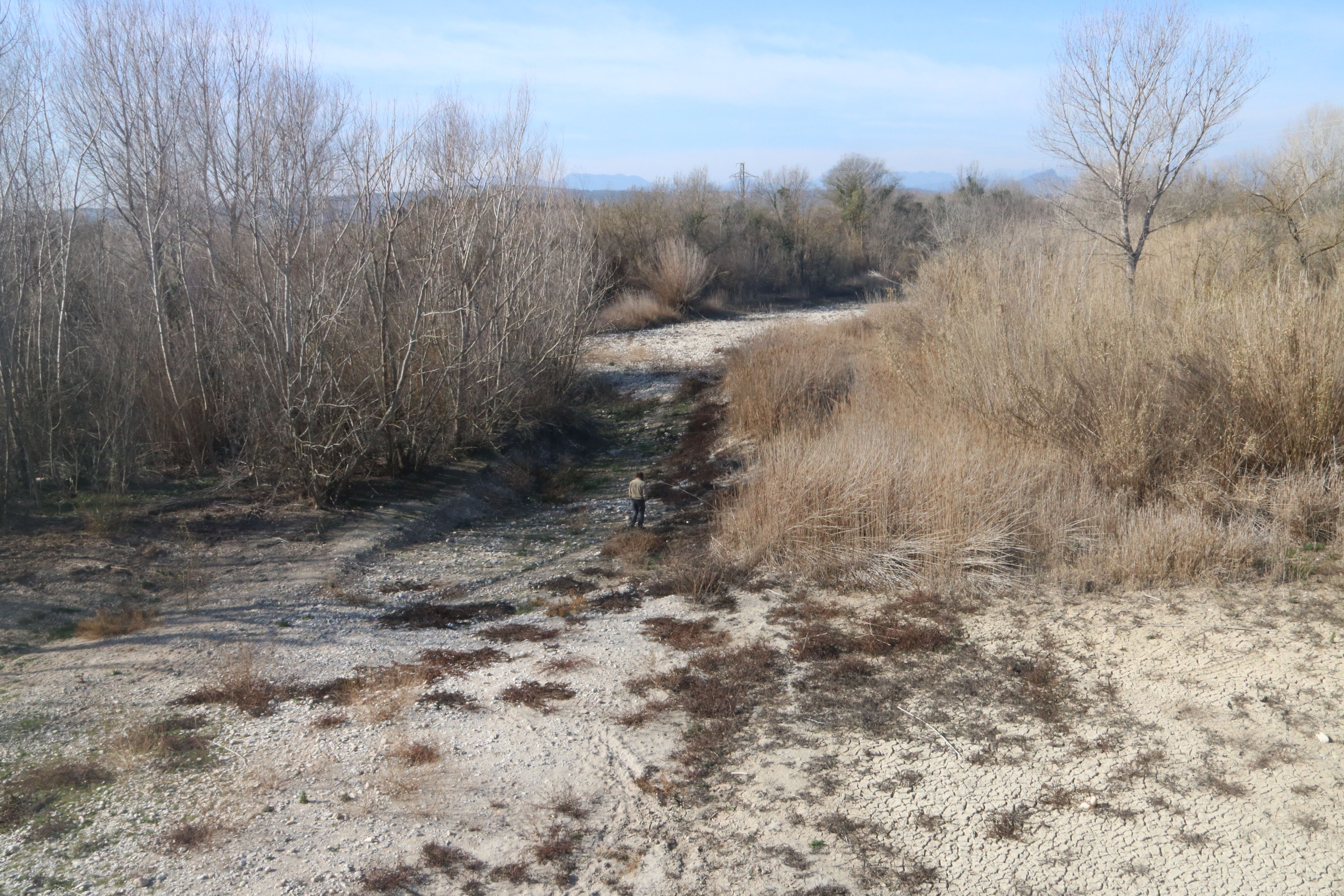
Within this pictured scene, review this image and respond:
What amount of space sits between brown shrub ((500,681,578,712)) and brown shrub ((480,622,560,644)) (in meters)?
0.77

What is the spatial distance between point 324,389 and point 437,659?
4.26 m

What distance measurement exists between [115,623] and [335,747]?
2.66 m

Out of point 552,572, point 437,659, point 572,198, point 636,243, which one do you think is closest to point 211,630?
point 437,659

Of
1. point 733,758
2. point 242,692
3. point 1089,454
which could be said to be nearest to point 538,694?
point 733,758

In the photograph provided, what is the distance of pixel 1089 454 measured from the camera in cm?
823

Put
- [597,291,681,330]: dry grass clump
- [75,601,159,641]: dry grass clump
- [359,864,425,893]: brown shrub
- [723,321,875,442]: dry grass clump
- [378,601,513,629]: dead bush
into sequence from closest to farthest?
[359,864,425,893]: brown shrub, [75,601,159,641]: dry grass clump, [378,601,513,629]: dead bush, [723,321,875,442]: dry grass clump, [597,291,681,330]: dry grass clump

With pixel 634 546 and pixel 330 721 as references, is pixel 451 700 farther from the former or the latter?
pixel 634 546

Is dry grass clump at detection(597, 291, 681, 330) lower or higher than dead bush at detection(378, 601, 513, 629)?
higher

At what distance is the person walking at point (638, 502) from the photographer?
9023 mm

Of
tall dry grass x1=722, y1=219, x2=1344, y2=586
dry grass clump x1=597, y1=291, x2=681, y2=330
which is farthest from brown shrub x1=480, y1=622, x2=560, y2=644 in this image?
dry grass clump x1=597, y1=291, x2=681, y2=330

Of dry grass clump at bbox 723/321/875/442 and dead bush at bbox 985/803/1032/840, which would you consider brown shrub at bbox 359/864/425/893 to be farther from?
dry grass clump at bbox 723/321/875/442

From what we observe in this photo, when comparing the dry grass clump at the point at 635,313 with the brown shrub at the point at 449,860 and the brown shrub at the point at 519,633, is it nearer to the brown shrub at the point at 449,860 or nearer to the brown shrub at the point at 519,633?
the brown shrub at the point at 519,633

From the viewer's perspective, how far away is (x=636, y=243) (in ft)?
87.8

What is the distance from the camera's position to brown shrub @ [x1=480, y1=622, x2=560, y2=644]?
646 centimetres
